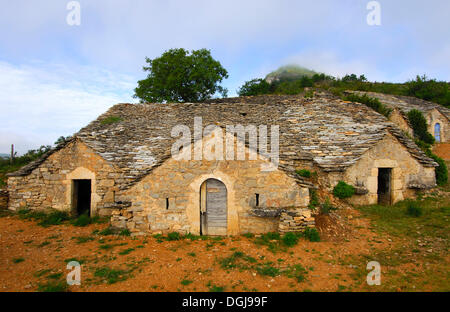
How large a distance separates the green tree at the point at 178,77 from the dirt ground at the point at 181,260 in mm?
17463

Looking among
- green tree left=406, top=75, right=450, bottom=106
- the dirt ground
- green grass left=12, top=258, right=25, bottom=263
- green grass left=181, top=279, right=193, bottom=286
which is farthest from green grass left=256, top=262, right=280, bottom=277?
green tree left=406, top=75, right=450, bottom=106

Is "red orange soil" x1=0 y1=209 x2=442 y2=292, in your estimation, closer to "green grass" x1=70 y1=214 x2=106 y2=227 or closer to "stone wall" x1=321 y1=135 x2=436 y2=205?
"green grass" x1=70 y1=214 x2=106 y2=227

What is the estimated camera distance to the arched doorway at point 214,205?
6945mm

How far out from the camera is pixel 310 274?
4.77 metres

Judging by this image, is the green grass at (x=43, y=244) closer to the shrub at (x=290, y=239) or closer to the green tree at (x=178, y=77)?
the shrub at (x=290, y=239)

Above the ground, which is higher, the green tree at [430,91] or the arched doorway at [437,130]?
the green tree at [430,91]

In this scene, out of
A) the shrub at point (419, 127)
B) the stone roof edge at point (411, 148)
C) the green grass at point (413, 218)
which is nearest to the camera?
the green grass at point (413, 218)

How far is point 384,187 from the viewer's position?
413 inches

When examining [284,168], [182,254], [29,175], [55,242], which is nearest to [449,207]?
[284,168]

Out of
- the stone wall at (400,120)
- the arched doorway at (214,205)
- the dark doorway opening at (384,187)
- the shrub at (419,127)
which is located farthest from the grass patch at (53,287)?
the shrub at (419,127)

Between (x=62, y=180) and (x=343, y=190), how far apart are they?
40.9 ft

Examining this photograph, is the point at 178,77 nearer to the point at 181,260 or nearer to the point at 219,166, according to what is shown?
the point at 219,166

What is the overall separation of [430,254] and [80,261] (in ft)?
30.6

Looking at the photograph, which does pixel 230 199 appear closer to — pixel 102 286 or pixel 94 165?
pixel 102 286
